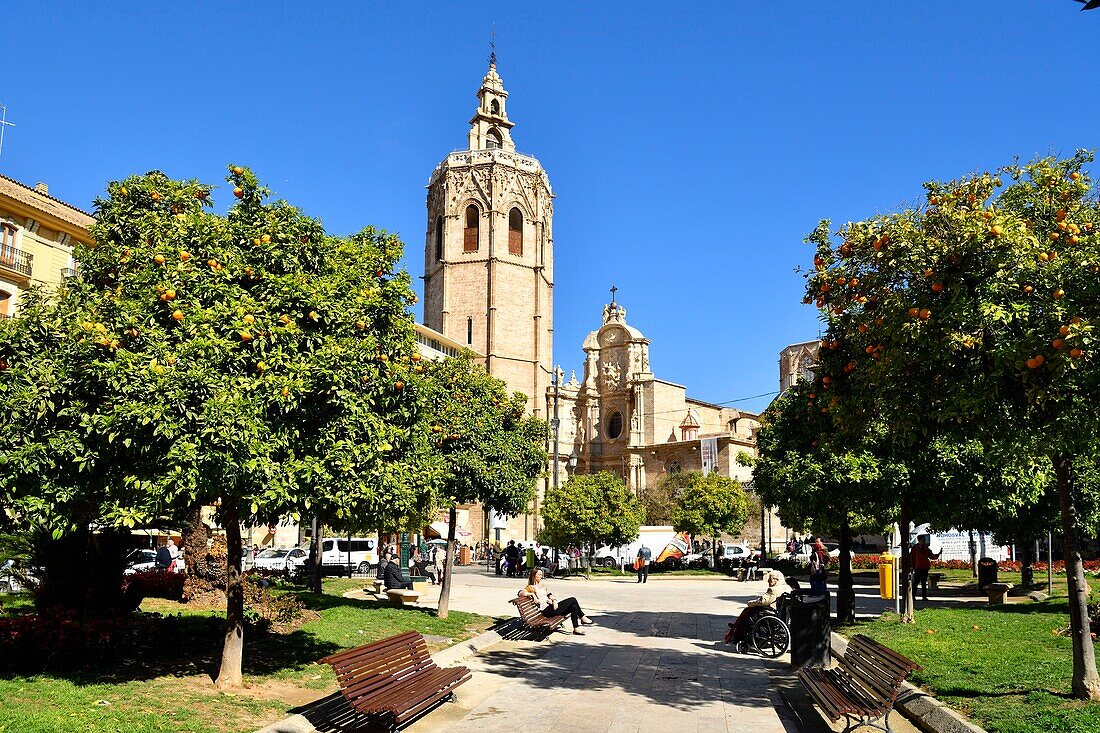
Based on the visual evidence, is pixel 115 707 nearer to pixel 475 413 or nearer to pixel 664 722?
pixel 664 722

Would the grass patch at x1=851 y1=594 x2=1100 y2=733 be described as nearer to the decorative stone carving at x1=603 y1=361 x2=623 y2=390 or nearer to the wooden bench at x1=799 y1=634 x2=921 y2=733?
the wooden bench at x1=799 y1=634 x2=921 y2=733

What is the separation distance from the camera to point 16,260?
109 ft

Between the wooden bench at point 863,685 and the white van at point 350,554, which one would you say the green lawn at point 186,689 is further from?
the white van at point 350,554

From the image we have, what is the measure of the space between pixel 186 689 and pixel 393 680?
2.44 m

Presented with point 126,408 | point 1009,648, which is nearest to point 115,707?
point 126,408

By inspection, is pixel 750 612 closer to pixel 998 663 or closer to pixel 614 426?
pixel 998 663

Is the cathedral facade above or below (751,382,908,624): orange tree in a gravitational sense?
above

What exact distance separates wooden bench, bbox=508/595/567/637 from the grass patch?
528 cm

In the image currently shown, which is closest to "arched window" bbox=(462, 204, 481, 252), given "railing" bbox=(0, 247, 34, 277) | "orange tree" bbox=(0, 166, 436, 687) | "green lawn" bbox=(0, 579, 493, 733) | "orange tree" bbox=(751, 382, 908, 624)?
"railing" bbox=(0, 247, 34, 277)

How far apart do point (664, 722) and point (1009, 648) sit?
6.28 m

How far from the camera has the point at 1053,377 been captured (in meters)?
7.81

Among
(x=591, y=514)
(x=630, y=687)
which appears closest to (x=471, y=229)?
(x=591, y=514)

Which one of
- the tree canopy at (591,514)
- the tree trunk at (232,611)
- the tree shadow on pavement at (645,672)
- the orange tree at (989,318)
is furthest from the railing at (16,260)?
the orange tree at (989,318)

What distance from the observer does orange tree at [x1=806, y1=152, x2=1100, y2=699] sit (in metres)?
7.68
